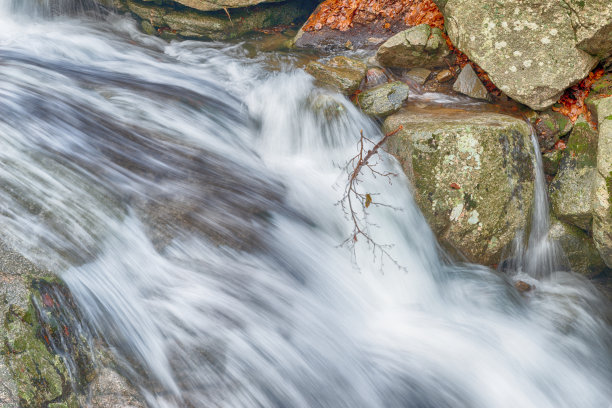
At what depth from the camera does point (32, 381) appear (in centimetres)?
221

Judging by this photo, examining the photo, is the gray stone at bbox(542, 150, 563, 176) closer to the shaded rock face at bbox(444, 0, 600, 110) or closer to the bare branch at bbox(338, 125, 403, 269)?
the shaded rock face at bbox(444, 0, 600, 110)

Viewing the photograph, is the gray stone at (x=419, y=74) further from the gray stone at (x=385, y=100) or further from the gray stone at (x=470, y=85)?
the gray stone at (x=385, y=100)

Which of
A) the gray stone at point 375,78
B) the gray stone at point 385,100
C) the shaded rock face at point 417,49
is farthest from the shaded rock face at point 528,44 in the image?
the gray stone at point 375,78

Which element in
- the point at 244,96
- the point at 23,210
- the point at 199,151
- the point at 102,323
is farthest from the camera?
the point at 244,96

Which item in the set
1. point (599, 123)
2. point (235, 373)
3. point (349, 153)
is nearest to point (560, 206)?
point (599, 123)

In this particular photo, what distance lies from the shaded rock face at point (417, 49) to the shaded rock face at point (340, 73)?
0.39 meters

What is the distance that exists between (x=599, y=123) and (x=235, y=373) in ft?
12.5

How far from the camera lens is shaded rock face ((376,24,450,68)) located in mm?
5055

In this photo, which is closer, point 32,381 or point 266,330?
point 32,381

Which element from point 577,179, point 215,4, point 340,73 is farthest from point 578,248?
point 215,4

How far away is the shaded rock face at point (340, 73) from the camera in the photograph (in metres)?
4.83

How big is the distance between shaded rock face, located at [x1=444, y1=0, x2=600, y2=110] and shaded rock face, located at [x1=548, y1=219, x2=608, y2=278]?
49.8 inches

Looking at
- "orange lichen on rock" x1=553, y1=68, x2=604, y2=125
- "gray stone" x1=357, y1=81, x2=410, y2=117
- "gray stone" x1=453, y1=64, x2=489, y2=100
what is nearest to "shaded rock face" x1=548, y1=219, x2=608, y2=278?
"orange lichen on rock" x1=553, y1=68, x2=604, y2=125

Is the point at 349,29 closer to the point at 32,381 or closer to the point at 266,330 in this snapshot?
the point at 266,330
